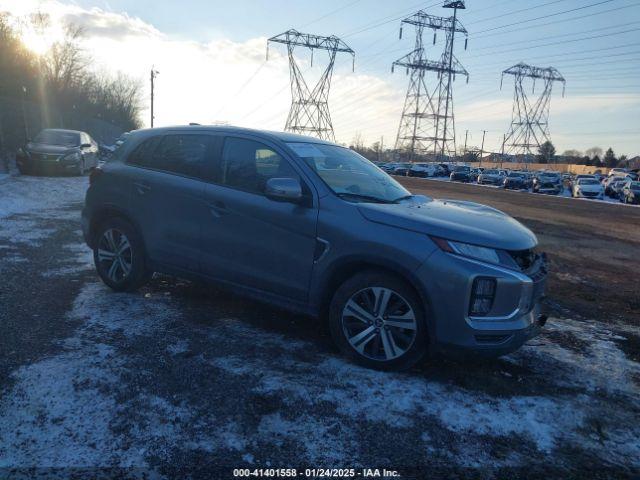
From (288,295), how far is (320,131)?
138 ft

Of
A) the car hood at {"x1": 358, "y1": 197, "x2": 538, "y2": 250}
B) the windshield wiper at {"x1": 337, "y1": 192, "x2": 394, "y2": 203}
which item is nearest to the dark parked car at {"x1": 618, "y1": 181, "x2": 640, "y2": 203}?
the car hood at {"x1": 358, "y1": 197, "x2": 538, "y2": 250}

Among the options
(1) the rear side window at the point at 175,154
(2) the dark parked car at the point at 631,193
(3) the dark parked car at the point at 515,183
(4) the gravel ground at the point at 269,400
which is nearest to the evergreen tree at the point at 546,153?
(3) the dark parked car at the point at 515,183

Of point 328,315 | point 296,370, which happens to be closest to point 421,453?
point 296,370

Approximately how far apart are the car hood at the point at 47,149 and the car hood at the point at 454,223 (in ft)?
51.5

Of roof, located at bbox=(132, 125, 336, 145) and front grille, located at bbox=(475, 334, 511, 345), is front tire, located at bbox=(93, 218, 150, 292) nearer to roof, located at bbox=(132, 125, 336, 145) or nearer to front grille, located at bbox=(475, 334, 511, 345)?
roof, located at bbox=(132, 125, 336, 145)

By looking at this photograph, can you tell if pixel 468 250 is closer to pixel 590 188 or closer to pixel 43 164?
pixel 43 164

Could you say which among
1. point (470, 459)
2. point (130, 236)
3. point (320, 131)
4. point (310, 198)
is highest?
point (320, 131)

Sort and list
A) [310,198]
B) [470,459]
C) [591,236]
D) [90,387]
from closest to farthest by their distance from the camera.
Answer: [470,459], [90,387], [310,198], [591,236]

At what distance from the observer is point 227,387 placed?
3.44 m

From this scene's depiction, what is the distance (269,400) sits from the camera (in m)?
3.30

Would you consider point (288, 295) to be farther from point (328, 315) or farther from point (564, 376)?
point (564, 376)

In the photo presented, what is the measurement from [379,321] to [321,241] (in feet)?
2.48

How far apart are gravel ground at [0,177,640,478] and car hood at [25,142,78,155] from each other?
13.3 metres

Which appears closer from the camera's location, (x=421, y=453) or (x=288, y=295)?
(x=421, y=453)
